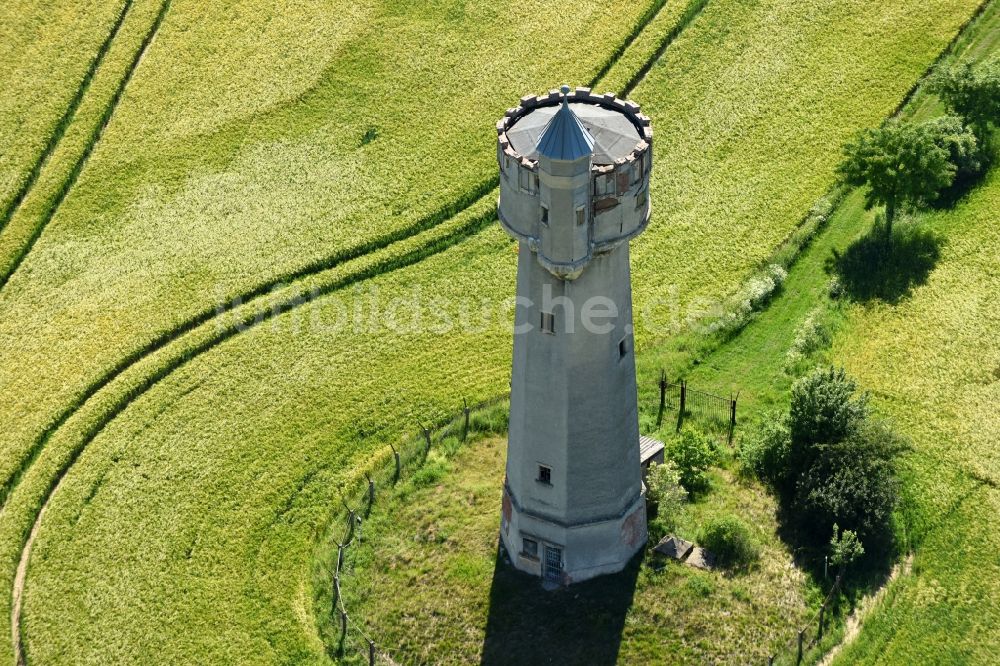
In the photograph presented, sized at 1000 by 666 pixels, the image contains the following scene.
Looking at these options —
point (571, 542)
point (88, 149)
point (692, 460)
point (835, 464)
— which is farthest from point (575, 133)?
point (88, 149)

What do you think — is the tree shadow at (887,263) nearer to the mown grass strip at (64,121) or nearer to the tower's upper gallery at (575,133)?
the tower's upper gallery at (575,133)

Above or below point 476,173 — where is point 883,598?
below

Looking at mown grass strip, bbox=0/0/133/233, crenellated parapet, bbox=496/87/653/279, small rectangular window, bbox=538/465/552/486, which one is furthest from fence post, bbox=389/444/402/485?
mown grass strip, bbox=0/0/133/233

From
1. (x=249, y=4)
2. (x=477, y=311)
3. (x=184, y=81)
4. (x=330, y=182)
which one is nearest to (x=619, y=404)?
(x=477, y=311)

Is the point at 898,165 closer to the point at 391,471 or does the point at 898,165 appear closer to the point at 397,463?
the point at 397,463

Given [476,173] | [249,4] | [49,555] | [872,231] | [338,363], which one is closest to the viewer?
[49,555]

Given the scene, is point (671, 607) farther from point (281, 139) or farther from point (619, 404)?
point (281, 139)

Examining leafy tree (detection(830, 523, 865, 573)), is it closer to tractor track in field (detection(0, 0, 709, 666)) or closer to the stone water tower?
the stone water tower
